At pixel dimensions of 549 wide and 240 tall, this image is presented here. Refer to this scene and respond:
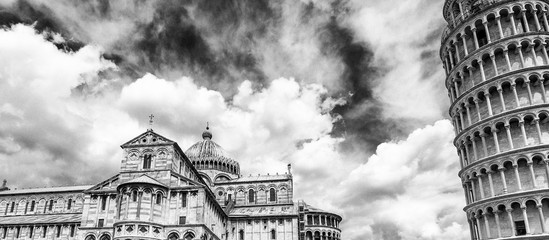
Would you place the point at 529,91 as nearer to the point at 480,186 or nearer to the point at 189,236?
the point at 480,186

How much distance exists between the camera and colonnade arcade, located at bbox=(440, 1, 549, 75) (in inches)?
1259

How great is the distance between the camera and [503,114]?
97.8 ft

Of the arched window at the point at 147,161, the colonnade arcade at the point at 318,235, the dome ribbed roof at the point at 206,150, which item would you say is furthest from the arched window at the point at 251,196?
the arched window at the point at 147,161

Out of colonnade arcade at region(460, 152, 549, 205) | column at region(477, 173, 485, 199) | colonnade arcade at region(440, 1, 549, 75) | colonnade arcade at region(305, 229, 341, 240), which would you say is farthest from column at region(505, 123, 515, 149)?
colonnade arcade at region(305, 229, 341, 240)

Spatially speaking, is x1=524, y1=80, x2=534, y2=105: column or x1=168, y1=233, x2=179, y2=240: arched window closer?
x1=524, y1=80, x2=534, y2=105: column

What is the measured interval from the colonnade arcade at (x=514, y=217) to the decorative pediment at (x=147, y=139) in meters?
31.8

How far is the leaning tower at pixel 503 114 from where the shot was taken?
91.5ft

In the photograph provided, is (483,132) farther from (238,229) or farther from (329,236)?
(329,236)

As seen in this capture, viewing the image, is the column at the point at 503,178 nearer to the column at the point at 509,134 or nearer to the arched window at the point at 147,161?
the column at the point at 509,134

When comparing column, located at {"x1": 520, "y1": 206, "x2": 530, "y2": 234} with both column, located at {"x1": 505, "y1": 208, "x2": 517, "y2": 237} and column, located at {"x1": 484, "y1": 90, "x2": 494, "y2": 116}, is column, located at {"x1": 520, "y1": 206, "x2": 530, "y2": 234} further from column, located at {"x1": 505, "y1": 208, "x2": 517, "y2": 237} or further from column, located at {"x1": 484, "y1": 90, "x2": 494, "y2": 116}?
column, located at {"x1": 484, "y1": 90, "x2": 494, "y2": 116}

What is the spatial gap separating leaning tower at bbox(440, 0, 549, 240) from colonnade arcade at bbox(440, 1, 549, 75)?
0.22ft

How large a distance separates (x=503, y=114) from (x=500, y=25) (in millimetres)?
7459

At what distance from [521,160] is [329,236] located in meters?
43.1

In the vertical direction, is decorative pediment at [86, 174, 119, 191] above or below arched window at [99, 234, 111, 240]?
above
